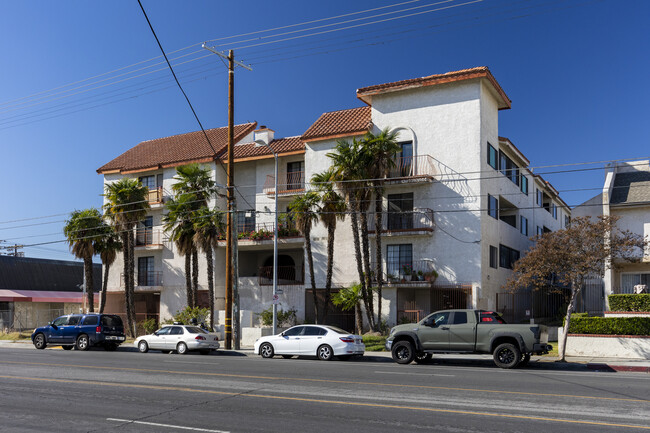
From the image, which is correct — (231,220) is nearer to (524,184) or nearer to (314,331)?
(314,331)

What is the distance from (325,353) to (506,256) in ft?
55.4

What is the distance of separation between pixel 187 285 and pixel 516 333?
883 inches

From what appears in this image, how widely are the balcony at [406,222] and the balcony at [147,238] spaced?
52.2 ft

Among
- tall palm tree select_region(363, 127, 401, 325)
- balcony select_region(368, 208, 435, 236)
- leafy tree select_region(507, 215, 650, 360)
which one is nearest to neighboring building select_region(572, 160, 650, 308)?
leafy tree select_region(507, 215, 650, 360)

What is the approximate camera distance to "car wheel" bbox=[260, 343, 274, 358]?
925 inches

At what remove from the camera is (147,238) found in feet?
136

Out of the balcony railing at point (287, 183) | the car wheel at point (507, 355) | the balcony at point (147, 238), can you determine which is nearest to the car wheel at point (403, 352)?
the car wheel at point (507, 355)

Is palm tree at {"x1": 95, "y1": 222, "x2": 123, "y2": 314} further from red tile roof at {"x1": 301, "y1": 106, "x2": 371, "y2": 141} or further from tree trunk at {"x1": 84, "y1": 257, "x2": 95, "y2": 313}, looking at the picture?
red tile roof at {"x1": 301, "y1": 106, "x2": 371, "y2": 141}

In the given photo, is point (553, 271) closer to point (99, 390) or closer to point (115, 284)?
point (99, 390)

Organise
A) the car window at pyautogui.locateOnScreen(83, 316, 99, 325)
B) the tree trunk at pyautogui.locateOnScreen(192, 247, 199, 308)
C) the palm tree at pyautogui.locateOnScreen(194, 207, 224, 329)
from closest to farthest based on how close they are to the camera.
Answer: the car window at pyautogui.locateOnScreen(83, 316, 99, 325)
the palm tree at pyautogui.locateOnScreen(194, 207, 224, 329)
the tree trunk at pyautogui.locateOnScreen(192, 247, 199, 308)

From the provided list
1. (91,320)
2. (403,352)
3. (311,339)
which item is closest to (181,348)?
(91,320)

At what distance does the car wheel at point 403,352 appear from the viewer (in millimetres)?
20312

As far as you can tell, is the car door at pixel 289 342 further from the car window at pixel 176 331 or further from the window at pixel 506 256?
the window at pixel 506 256

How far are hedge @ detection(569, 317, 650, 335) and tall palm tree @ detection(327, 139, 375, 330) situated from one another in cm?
1001
